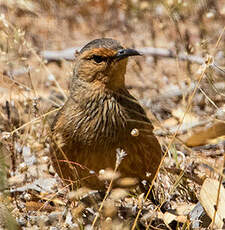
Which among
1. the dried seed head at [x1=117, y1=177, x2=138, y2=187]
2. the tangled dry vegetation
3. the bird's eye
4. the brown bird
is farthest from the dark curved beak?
the dried seed head at [x1=117, y1=177, x2=138, y2=187]

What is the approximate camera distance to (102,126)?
3795mm

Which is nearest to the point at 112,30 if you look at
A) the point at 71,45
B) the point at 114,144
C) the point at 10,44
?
the point at 71,45

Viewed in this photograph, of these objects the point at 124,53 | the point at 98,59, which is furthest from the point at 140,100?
the point at 124,53

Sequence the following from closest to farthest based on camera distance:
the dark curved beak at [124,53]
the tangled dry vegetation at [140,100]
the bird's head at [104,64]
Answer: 1. the tangled dry vegetation at [140,100]
2. the dark curved beak at [124,53]
3. the bird's head at [104,64]

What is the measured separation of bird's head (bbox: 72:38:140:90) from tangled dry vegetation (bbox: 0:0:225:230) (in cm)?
43

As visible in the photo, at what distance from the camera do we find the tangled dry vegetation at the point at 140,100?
11.0ft

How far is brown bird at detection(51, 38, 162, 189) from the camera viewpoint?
3.72 m

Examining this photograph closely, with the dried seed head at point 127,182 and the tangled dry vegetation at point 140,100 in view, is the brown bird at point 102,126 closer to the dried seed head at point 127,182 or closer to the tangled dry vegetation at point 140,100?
the dried seed head at point 127,182

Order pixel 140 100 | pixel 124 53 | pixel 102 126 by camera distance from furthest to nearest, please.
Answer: pixel 140 100
pixel 102 126
pixel 124 53

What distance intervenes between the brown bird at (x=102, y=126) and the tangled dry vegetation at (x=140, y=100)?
14 cm

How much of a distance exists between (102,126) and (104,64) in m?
0.43

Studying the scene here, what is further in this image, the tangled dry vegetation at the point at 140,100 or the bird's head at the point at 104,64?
the bird's head at the point at 104,64

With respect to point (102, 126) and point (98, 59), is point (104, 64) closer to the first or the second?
point (98, 59)

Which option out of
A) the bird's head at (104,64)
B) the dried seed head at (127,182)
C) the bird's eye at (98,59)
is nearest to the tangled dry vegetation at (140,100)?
the dried seed head at (127,182)
